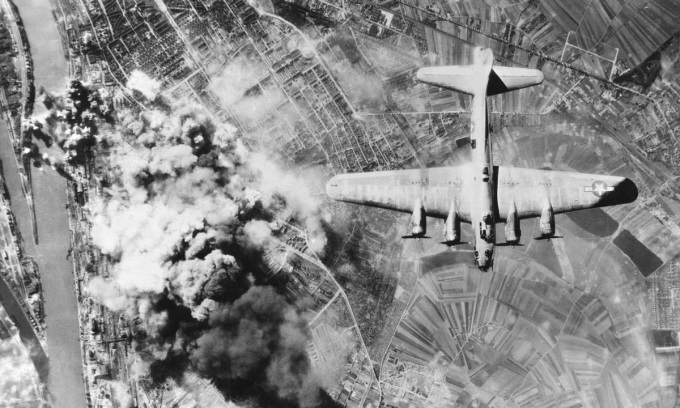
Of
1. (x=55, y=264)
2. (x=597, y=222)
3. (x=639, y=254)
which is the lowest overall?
(x=639, y=254)

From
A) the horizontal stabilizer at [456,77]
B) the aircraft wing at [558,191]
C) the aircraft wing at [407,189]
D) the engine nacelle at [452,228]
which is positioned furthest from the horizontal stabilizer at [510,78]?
the engine nacelle at [452,228]

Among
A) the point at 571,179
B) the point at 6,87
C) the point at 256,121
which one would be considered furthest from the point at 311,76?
the point at 6,87

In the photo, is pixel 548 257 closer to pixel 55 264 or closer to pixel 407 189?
pixel 407 189

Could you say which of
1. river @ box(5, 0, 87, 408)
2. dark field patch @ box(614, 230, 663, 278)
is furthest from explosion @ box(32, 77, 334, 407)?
dark field patch @ box(614, 230, 663, 278)

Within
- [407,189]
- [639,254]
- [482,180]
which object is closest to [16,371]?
[407,189]

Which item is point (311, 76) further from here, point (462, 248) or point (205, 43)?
point (462, 248)

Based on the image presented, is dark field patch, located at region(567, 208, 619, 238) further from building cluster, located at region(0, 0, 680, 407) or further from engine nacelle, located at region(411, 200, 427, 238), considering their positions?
engine nacelle, located at region(411, 200, 427, 238)

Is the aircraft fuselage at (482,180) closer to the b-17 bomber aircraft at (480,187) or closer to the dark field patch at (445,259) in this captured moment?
the b-17 bomber aircraft at (480,187)

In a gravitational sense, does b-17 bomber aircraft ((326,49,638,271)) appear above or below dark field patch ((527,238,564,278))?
above
